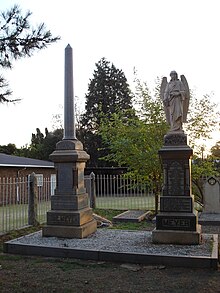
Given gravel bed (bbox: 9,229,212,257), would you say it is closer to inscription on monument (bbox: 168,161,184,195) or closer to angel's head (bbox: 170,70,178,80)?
inscription on monument (bbox: 168,161,184,195)

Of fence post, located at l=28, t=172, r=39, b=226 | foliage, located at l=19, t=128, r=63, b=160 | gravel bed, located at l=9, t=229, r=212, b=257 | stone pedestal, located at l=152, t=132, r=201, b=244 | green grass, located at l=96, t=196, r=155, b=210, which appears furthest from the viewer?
foliage, located at l=19, t=128, r=63, b=160

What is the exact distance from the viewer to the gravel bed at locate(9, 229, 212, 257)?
6.89 metres

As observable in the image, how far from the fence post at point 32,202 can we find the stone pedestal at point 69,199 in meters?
3.17

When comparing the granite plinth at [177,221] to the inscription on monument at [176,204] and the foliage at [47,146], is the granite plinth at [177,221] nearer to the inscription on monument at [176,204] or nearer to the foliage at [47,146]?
the inscription on monument at [176,204]

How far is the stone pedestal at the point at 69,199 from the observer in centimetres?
852

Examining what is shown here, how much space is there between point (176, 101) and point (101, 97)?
31.2 meters

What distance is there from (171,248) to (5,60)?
6278 mm

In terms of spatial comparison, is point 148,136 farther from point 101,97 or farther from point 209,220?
point 101,97

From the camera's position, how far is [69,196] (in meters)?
8.75

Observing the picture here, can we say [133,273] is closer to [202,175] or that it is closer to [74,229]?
[74,229]

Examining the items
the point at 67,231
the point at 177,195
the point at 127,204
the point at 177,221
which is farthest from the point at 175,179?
the point at 127,204

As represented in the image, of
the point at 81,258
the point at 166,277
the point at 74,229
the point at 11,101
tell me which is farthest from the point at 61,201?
the point at 166,277

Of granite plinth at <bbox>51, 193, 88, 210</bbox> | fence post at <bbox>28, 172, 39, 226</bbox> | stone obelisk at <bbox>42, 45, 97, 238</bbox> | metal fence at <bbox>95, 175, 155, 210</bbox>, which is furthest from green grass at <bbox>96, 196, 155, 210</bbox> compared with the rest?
granite plinth at <bbox>51, 193, 88, 210</bbox>

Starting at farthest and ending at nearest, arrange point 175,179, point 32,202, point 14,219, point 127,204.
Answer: point 127,204 < point 14,219 < point 32,202 < point 175,179
